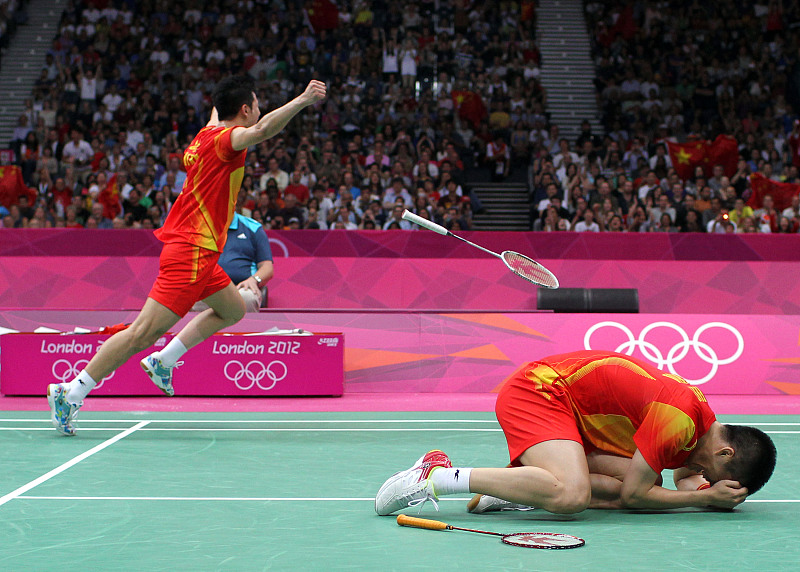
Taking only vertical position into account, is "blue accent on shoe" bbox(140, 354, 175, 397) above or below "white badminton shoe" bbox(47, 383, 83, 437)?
above

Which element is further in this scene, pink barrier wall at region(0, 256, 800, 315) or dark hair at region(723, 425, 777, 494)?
pink barrier wall at region(0, 256, 800, 315)

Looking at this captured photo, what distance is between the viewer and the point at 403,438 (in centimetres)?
533

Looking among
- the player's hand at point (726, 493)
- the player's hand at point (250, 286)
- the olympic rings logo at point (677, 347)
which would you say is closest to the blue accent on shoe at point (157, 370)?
the player's hand at point (250, 286)

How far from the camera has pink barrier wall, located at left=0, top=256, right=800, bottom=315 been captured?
9.70m

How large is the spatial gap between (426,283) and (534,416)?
21.7 ft

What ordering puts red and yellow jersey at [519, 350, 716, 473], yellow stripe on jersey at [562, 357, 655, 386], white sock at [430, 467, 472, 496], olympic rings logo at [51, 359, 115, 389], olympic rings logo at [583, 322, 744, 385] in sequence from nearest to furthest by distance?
red and yellow jersey at [519, 350, 716, 473]
white sock at [430, 467, 472, 496]
yellow stripe on jersey at [562, 357, 655, 386]
olympic rings logo at [51, 359, 115, 389]
olympic rings logo at [583, 322, 744, 385]

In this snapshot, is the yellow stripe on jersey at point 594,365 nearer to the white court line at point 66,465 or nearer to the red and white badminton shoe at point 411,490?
the red and white badminton shoe at point 411,490

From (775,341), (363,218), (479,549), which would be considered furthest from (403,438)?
(363,218)

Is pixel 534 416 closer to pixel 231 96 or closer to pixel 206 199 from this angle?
pixel 206 199

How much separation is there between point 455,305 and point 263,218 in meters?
3.06

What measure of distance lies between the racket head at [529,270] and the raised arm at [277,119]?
1609mm

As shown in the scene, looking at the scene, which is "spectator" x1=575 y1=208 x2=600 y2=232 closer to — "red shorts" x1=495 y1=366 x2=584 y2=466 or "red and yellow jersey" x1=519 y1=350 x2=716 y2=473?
"red and yellow jersey" x1=519 y1=350 x2=716 y2=473

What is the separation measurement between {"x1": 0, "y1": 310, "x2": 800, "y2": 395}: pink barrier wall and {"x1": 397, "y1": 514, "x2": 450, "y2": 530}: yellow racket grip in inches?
176

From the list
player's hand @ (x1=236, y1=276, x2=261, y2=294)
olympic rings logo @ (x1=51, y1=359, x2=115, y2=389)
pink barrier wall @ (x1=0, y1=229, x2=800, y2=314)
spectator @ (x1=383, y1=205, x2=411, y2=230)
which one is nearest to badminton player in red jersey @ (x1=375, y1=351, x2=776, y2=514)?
player's hand @ (x1=236, y1=276, x2=261, y2=294)
